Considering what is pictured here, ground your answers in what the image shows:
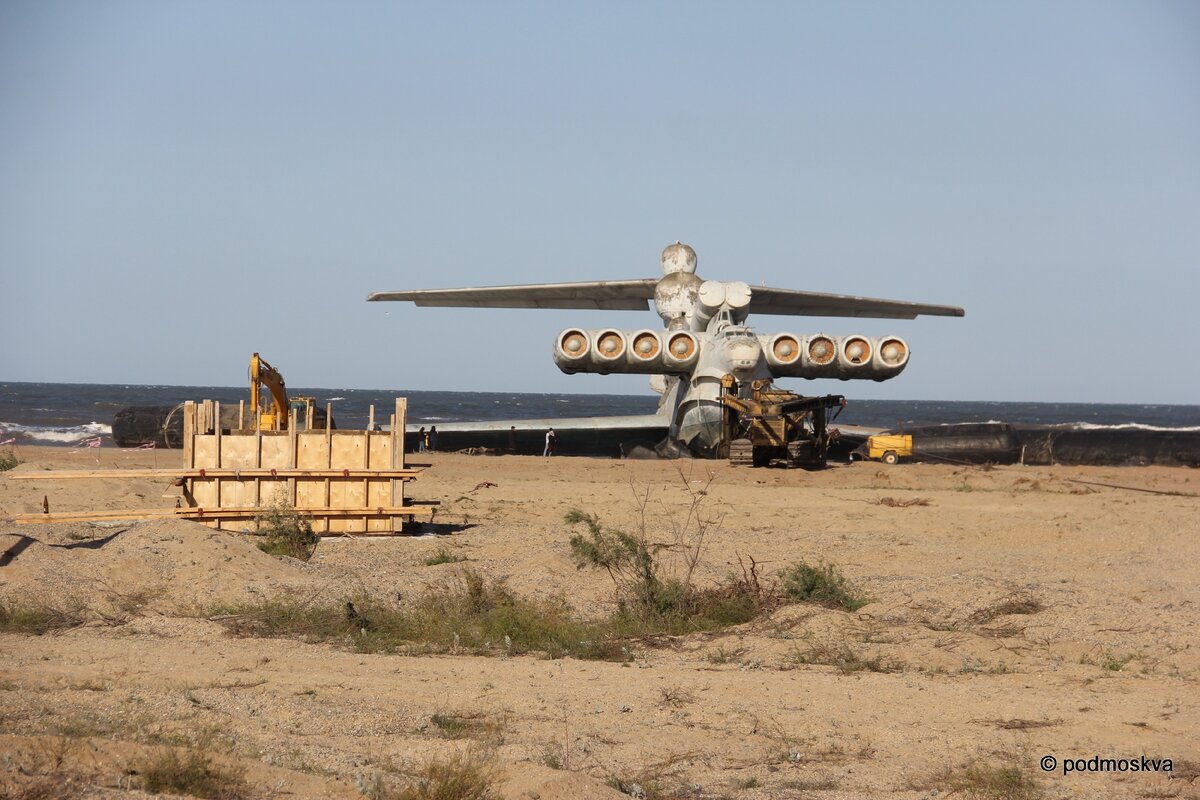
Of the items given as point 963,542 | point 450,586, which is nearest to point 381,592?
point 450,586

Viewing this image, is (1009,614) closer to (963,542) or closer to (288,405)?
(963,542)

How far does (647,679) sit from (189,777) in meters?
3.12

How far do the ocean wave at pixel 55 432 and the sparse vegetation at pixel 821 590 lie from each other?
31.5 metres

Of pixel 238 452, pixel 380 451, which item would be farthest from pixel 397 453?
pixel 238 452

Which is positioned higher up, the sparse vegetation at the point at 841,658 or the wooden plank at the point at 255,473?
the wooden plank at the point at 255,473

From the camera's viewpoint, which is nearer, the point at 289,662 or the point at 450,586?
the point at 289,662

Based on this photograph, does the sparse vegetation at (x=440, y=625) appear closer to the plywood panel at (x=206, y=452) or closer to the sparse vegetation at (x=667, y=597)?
the sparse vegetation at (x=667, y=597)

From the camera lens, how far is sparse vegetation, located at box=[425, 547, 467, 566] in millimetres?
10914

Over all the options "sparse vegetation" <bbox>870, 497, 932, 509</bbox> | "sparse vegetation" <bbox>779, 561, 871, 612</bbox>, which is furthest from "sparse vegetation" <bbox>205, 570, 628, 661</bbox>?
"sparse vegetation" <bbox>870, 497, 932, 509</bbox>

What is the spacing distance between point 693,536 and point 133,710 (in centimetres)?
812

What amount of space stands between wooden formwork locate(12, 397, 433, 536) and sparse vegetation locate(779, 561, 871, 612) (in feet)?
15.5

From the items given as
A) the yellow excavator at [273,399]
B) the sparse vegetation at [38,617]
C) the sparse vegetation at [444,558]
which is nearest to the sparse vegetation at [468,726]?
the sparse vegetation at [38,617]

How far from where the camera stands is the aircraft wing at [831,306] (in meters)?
27.6

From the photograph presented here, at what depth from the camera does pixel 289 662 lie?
6949 mm
